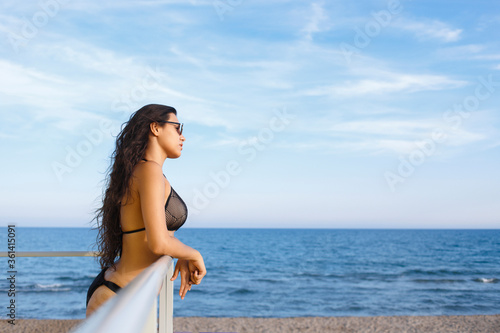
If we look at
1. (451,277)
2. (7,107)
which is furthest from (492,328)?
(7,107)

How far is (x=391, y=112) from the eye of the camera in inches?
1070

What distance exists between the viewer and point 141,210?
172 centimetres

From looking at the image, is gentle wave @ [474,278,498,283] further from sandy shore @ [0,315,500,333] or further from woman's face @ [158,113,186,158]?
woman's face @ [158,113,186,158]

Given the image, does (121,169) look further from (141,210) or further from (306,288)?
(306,288)

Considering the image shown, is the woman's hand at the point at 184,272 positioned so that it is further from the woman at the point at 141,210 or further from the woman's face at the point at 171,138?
the woman's face at the point at 171,138

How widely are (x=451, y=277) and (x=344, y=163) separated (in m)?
12.0

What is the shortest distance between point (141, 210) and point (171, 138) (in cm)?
33

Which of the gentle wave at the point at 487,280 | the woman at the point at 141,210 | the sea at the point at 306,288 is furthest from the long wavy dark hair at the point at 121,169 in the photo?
the gentle wave at the point at 487,280

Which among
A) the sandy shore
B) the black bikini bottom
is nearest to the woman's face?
the black bikini bottom

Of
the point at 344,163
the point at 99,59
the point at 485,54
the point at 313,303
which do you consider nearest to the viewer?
the point at 99,59

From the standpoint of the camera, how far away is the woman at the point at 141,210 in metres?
1.62

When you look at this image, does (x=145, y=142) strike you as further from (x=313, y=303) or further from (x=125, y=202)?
(x=313, y=303)

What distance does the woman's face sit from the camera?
1.86 meters

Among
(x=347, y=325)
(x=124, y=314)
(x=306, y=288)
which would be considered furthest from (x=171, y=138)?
(x=306, y=288)
